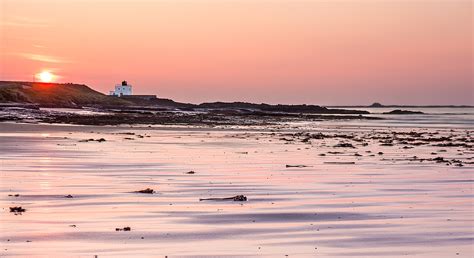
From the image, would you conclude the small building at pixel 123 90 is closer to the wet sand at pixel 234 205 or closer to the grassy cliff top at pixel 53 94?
the grassy cliff top at pixel 53 94

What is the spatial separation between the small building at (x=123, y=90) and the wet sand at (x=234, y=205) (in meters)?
130

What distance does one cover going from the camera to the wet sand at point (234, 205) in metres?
10.6

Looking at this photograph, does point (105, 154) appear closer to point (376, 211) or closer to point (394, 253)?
point (376, 211)

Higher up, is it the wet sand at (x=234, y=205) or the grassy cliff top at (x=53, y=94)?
the grassy cliff top at (x=53, y=94)

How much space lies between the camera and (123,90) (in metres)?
157

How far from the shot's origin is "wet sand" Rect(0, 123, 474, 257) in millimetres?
10562

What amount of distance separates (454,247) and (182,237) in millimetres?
3476

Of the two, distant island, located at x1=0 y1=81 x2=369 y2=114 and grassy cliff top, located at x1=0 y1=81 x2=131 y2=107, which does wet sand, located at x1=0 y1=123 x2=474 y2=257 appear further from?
grassy cliff top, located at x1=0 y1=81 x2=131 y2=107

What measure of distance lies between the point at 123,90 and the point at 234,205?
5677 inches

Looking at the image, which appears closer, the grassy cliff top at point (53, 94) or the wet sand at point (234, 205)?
the wet sand at point (234, 205)

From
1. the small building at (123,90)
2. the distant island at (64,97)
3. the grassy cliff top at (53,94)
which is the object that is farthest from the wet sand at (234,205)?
the small building at (123,90)

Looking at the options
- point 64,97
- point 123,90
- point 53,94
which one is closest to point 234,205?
point 53,94

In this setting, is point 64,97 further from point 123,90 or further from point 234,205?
point 234,205

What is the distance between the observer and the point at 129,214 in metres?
13.2
